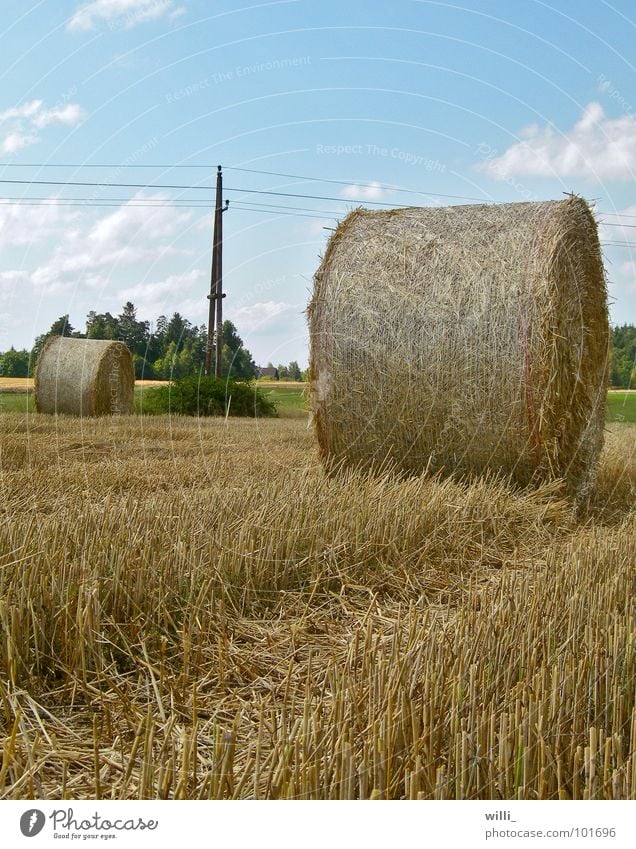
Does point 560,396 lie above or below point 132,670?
above

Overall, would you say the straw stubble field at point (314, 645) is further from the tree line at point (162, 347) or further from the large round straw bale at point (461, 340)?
the tree line at point (162, 347)

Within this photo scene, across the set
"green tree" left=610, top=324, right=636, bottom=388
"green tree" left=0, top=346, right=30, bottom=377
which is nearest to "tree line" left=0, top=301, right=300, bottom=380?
"green tree" left=0, top=346, right=30, bottom=377

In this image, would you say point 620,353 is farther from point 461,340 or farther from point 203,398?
point 203,398

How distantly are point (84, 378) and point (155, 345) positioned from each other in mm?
3163

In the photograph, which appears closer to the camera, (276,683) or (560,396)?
(276,683)

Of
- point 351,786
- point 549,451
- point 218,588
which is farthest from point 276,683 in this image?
point 549,451

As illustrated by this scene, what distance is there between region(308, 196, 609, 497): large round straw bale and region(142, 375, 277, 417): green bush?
1000 cm

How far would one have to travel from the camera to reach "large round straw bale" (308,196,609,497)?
618 cm

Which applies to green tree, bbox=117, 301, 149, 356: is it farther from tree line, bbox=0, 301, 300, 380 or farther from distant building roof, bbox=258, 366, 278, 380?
distant building roof, bbox=258, 366, 278, 380

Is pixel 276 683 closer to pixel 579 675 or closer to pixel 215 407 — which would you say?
pixel 579 675

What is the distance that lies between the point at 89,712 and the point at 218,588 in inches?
45.0

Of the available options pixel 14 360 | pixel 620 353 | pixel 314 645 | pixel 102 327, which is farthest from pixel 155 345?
pixel 314 645

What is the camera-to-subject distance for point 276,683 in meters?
2.96

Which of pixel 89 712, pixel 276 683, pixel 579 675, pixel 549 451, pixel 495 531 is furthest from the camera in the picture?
pixel 549 451
